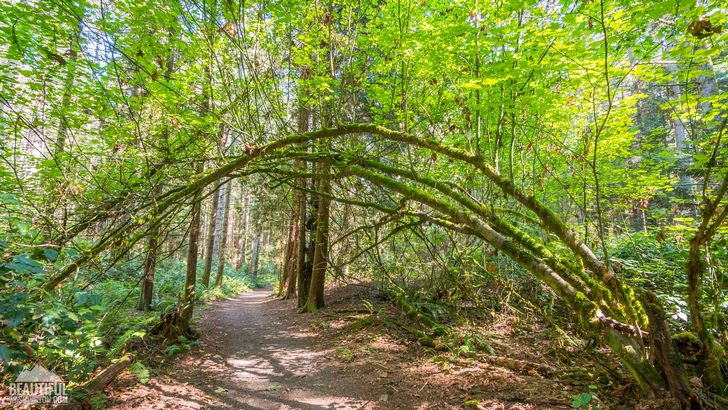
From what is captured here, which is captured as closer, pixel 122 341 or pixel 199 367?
pixel 122 341

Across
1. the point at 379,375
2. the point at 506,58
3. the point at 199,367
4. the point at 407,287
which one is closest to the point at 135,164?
the point at 199,367

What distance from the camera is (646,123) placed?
17594 mm

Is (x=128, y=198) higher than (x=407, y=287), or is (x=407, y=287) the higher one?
(x=128, y=198)

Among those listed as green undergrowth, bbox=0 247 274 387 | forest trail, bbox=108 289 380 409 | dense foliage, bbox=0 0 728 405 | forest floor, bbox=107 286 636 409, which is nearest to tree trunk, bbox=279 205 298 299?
forest trail, bbox=108 289 380 409

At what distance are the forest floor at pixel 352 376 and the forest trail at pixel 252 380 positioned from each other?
0.01 meters

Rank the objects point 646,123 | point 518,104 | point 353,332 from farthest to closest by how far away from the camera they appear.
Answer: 1. point 646,123
2. point 353,332
3. point 518,104

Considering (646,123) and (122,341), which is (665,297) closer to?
(122,341)

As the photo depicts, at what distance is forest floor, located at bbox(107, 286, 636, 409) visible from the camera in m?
4.21

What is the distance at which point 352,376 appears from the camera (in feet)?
→ 18.1

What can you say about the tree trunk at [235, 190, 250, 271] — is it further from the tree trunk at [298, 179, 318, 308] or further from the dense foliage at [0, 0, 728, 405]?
the dense foliage at [0, 0, 728, 405]

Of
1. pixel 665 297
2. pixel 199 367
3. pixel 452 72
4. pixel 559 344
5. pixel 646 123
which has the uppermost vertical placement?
pixel 646 123

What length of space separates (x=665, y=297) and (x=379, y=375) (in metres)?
4.35

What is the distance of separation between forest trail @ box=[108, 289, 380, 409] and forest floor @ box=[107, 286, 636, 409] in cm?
1

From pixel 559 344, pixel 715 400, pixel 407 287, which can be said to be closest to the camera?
pixel 715 400
